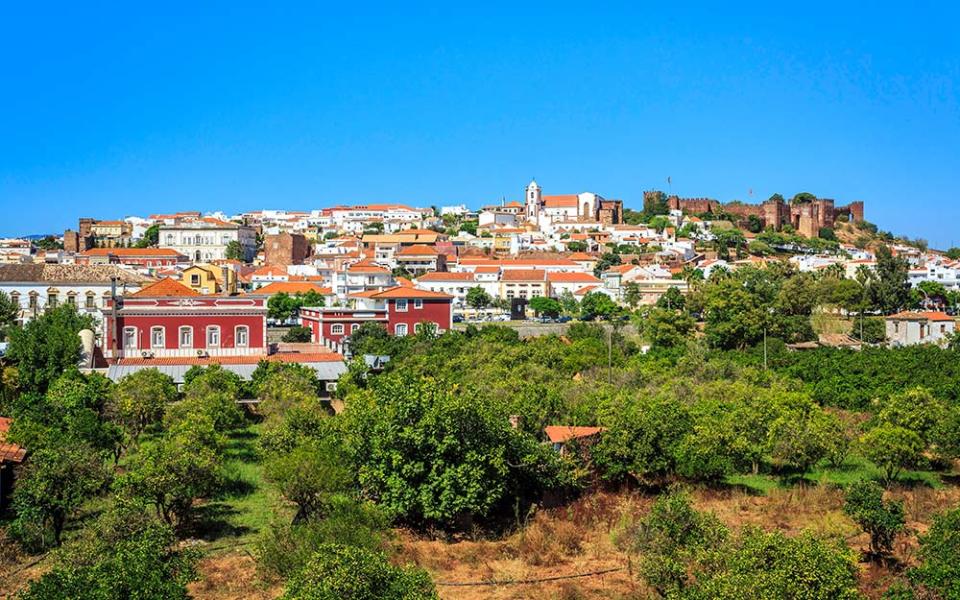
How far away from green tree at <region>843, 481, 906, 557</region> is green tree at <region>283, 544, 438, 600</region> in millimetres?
8200

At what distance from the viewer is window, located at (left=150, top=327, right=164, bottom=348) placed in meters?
33.9

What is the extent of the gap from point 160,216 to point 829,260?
7388 cm

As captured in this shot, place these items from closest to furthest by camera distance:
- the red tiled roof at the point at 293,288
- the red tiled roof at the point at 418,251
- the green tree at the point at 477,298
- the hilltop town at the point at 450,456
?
the hilltop town at the point at 450,456 < the red tiled roof at the point at 293,288 < the green tree at the point at 477,298 < the red tiled roof at the point at 418,251

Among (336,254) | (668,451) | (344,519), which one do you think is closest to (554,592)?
(344,519)

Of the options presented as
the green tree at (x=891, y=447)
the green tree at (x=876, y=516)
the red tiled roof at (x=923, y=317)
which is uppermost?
the red tiled roof at (x=923, y=317)

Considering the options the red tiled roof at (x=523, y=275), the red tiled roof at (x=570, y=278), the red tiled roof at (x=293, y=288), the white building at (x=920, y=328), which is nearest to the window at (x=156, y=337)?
the red tiled roof at (x=293, y=288)

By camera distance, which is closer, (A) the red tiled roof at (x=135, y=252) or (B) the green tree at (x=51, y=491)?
(B) the green tree at (x=51, y=491)

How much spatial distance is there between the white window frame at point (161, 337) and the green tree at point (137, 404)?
425 inches

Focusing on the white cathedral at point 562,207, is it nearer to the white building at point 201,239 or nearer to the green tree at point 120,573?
the white building at point 201,239

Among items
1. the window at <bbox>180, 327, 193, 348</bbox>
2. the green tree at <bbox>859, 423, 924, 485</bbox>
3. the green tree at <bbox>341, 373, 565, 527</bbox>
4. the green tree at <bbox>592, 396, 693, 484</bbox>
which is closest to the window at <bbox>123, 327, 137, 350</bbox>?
the window at <bbox>180, 327, 193, 348</bbox>

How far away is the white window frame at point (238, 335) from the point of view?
34.4m

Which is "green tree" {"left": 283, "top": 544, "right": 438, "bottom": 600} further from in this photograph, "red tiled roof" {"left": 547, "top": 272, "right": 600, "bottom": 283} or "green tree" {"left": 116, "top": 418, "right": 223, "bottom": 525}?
"red tiled roof" {"left": 547, "top": 272, "right": 600, "bottom": 283}

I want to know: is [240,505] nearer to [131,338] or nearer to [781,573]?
[781,573]

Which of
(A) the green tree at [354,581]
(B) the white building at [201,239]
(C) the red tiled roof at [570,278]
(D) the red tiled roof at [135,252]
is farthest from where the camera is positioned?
(B) the white building at [201,239]
